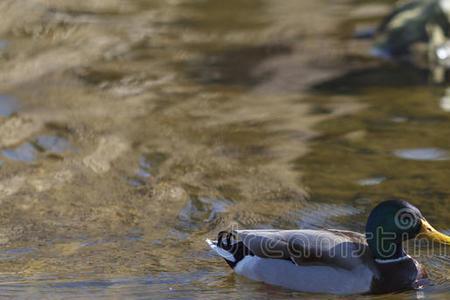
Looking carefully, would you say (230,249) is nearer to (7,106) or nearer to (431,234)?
(431,234)

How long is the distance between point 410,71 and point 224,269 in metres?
6.95

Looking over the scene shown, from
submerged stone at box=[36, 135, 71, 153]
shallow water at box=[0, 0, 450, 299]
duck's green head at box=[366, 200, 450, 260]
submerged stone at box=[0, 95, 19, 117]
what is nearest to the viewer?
duck's green head at box=[366, 200, 450, 260]

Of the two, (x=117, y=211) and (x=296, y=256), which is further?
(x=117, y=211)

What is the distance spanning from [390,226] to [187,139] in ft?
13.6

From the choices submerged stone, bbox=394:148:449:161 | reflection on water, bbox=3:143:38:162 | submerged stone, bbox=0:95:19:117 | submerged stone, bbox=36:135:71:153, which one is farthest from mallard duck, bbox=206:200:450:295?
submerged stone, bbox=0:95:19:117

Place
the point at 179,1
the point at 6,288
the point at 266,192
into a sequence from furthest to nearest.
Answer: the point at 179,1, the point at 266,192, the point at 6,288

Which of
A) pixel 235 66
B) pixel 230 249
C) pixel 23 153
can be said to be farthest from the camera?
pixel 235 66

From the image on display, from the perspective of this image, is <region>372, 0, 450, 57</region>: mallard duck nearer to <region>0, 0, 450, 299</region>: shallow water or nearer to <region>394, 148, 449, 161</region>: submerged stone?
<region>0, 0, 450, 299</region>: shallow water

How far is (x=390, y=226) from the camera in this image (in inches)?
328

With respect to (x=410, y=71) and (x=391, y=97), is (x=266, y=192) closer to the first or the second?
(x=391, y=97)

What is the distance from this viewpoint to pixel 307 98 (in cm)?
1384

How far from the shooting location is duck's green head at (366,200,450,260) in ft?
27.3

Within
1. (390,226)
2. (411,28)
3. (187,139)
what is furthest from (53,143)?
(411,28)

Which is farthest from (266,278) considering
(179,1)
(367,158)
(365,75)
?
(179,1)
